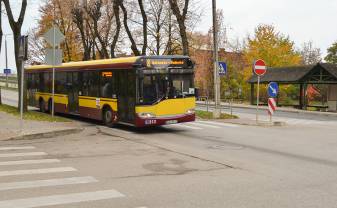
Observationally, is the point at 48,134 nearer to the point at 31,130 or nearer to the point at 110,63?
the point at 31,130

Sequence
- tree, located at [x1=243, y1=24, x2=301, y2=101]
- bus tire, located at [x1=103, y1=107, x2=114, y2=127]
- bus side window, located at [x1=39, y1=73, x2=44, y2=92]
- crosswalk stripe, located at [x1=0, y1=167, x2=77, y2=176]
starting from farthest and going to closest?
tree, located at [x1=243, y1=24, x2=301, y2=101] → bus side window, located at [x1=39, y1=73, x2=44, y2=92] → bus tire, located at [x1=103, y1=107, x2=114, y2=127] → crosswalk stripe, located at [x1=0, y1=167, x2=77, y2=176]

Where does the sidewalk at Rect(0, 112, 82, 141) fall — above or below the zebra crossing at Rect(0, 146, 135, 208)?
above

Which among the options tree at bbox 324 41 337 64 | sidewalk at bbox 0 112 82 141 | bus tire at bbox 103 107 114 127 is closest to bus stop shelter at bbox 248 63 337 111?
bus tire at bbox 103 107 114 127

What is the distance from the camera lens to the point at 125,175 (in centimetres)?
909

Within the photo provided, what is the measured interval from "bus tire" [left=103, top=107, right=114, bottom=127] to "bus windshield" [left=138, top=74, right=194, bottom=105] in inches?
96.2

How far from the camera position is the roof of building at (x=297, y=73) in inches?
1597

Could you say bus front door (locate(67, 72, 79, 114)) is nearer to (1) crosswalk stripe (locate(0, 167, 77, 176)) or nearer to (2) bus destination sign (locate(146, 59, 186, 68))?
(2) bus destination sign (locate(146, 59, 186, 68))

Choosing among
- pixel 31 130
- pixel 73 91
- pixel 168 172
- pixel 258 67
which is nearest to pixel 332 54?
pixel 258 67

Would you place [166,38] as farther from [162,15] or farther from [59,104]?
[59,104]

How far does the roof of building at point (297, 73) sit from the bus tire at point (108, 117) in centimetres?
2576

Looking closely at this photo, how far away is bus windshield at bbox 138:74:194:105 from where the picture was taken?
667 inches

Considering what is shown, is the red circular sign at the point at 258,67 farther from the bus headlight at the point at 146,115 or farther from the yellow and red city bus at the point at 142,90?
the bus headlight at the point at 146,115

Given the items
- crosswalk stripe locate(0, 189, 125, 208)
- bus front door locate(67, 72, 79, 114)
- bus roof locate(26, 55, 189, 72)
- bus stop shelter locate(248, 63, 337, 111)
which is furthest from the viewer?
bus stop shelter locate(248, 63, 337, 111)

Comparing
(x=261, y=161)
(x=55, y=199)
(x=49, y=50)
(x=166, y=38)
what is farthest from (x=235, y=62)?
(x=55, y=199)
